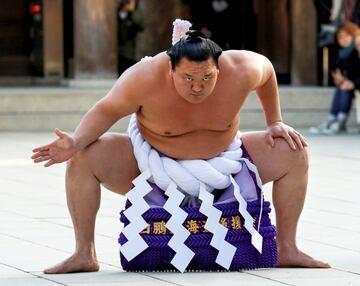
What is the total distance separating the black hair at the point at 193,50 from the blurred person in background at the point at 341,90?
8703 mm

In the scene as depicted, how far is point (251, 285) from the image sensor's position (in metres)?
5.30

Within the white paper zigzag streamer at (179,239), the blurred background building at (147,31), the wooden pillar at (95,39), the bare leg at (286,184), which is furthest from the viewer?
the blurred background building at (147,31)

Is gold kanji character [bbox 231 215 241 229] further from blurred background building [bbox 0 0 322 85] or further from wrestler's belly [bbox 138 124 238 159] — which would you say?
blurred background building [bbox 0 0 322 85]

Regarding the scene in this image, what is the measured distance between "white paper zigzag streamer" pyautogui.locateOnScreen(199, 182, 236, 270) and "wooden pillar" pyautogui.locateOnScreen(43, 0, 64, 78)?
1311cm

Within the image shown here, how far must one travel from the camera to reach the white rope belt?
221 inches

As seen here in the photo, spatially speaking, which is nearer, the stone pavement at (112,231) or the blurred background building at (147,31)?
the stone pavement at (112,231)

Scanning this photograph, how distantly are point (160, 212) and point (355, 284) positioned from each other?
0.88 meters

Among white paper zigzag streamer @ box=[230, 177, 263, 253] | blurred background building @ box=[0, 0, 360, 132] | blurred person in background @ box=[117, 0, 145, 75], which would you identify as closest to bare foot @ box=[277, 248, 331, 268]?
white paper zigzag streamer @ box=[230, 177, 263, 253]


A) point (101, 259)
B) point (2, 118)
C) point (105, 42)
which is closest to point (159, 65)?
point (101, 259)

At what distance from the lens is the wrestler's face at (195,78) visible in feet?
18.0

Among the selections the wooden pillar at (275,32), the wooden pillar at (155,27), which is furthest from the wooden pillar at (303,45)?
the wooden pillar at (155,27)

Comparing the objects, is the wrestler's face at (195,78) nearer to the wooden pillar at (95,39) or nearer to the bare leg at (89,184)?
the bare leg at (89,184)

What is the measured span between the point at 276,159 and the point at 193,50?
67 cm

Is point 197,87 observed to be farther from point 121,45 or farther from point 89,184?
point 121,45
